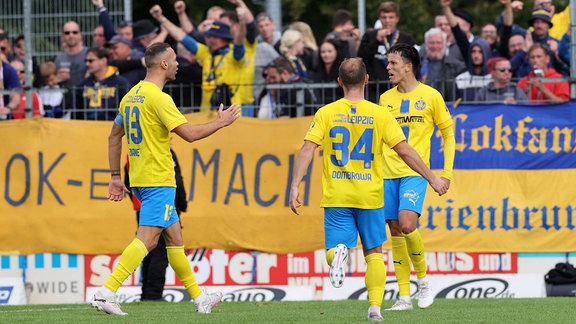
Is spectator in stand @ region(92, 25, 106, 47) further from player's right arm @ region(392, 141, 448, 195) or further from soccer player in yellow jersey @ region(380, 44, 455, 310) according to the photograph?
player's right arm @ region(392, 141, 448, 195)

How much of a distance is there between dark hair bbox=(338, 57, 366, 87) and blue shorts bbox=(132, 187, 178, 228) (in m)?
1.86

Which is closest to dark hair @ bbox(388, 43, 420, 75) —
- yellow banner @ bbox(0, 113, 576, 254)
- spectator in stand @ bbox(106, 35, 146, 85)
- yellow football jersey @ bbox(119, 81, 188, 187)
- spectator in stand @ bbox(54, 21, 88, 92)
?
yellow football jersey @ bbox(119, 81, 188, 187)

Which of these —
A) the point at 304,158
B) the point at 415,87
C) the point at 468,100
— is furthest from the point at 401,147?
the point at 468,100

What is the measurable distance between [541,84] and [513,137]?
0.69 meters

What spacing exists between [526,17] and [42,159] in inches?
659

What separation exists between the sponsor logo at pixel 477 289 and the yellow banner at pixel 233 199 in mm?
394

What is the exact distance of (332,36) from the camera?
60.8 ft

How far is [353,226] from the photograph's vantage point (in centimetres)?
1119

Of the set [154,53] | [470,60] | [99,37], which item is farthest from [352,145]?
[99,37]

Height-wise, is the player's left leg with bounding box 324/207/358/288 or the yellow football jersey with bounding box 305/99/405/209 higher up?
the yellow football jersey with bounding box 305/99/405/209

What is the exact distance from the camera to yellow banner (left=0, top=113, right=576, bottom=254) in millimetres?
16422

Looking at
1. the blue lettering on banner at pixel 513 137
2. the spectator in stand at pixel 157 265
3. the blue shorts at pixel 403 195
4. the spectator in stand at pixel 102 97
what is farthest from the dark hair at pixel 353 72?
the spectator in stand at pixel 102 97

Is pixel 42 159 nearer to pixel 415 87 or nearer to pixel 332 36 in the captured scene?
pixel 332 36

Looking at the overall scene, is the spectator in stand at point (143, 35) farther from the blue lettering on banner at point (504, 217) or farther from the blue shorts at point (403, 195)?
the blue shorts at point (403, 195)
